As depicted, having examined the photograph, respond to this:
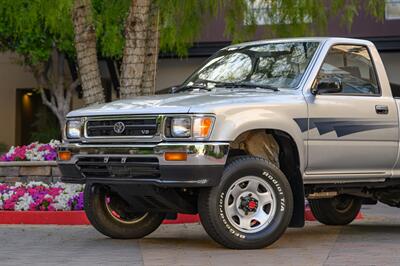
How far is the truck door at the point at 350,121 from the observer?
772 cm

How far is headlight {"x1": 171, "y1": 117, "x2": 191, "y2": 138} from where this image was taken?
699 cm

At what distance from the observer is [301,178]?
7.62 meters

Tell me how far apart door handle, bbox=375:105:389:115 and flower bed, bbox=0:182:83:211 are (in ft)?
14.0

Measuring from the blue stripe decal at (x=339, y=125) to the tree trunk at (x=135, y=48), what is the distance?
411cm

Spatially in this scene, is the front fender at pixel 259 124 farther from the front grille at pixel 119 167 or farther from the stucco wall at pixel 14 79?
the stucco wall at pixel 14 79

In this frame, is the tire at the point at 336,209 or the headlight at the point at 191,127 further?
the tire at the point at 336,209

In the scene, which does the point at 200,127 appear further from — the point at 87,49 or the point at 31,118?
the point at 31,118

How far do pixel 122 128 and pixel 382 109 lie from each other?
2.75 meters

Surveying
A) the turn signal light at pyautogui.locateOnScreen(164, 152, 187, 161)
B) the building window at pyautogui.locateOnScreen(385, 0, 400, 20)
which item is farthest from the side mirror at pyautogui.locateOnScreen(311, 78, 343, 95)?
the building window at pyautogui.locateOnScreen(385, 0, 400, 20)

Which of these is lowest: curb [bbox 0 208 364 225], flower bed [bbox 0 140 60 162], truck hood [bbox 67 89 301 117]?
curb [bbox 0 208 364 225]

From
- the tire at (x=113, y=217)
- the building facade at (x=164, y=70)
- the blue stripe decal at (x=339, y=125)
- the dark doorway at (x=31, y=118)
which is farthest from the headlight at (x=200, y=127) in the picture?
the dark doorway at (x=31, y=118)

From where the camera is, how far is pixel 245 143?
7703 mm

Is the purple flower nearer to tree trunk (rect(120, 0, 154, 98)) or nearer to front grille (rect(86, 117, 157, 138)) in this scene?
tree trunk (rect(120, 0, 154, 98))

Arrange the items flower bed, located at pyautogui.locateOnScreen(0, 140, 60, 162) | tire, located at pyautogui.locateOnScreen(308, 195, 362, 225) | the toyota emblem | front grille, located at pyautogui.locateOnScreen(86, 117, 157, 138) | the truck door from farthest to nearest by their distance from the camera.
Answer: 1. flower bed, located at pyautogui.locateOnScreen(0, 140, 60, 162)
2. tire, located at pyautogui.locateOnScreen(308, 195, 362, 225)
3. the truck door
4. the toyota emblem
5. front grille, located at pyautogui.locateOnScreen(86, 117, 157, 138)
